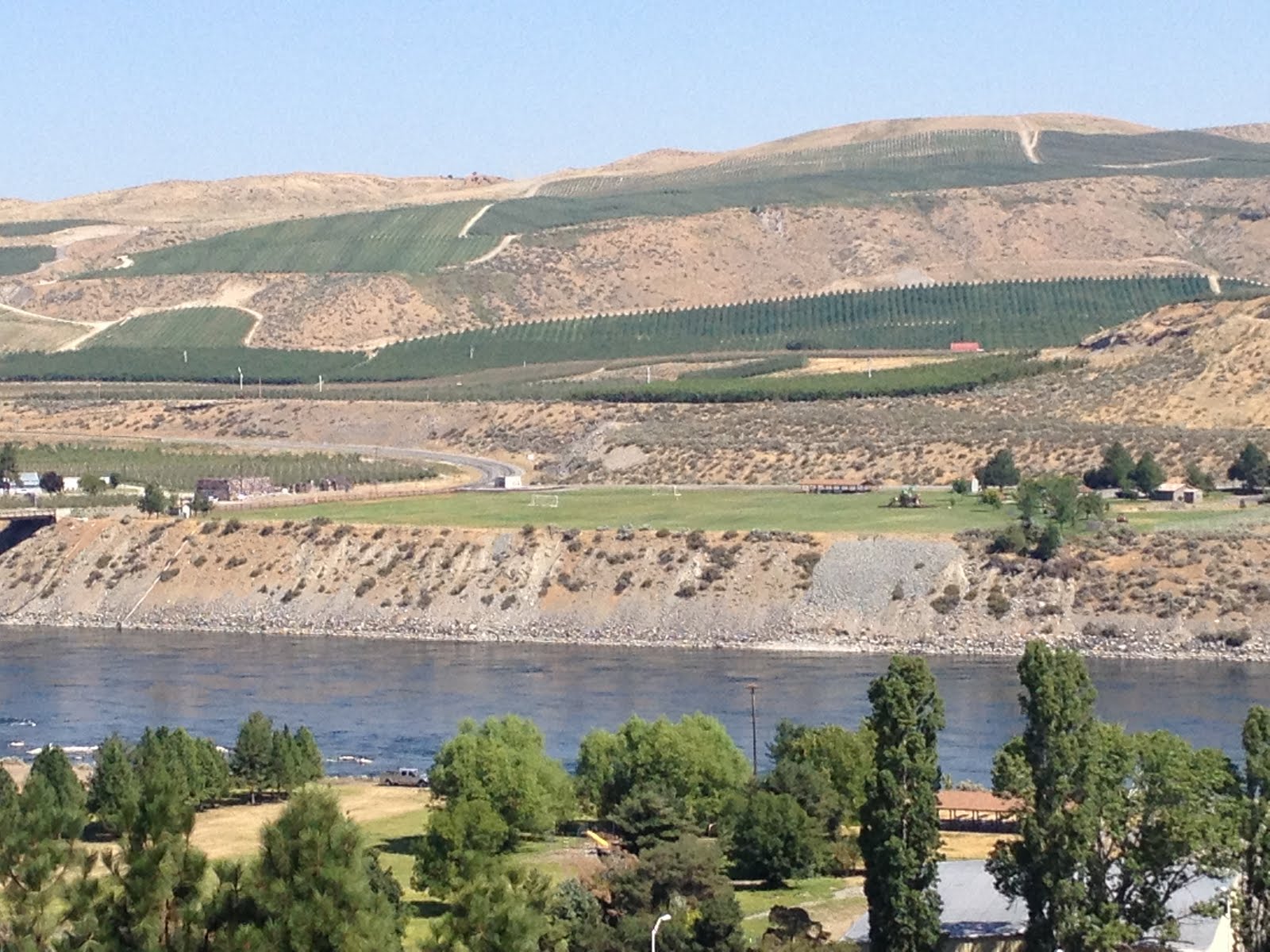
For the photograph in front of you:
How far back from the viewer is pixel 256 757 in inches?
2285

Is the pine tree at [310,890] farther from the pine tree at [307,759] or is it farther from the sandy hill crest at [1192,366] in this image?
the sandy hill crest at [1192,366]

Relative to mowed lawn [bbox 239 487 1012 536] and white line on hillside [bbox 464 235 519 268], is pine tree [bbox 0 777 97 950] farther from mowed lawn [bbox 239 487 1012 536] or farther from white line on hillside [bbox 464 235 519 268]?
white line on hillside [bbox 464 235 519 268]

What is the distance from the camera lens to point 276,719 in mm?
68500

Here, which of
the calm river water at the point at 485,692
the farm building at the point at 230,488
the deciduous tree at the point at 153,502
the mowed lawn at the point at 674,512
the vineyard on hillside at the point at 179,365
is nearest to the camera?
the calm river water at the point at 485,692

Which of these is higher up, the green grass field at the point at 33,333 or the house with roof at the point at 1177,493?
the green grass field at the point at 33,333

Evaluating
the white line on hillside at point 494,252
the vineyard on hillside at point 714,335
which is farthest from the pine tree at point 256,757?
the white line on hillside at point 494,252

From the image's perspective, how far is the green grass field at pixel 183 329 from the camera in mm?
175875

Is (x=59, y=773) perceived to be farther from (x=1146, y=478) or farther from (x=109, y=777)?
(x=1146, y=478)

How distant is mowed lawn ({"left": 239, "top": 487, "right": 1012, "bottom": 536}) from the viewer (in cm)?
9306

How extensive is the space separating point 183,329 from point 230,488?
7059 centimetres

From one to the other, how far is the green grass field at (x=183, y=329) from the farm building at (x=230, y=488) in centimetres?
6127

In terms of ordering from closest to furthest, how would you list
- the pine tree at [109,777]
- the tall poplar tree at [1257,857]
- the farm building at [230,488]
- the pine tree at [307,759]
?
the tall poplar tree at [1257,857] → the pine tree at [109,777] → the pine tree at [307,759] → the farm building at [230,488]

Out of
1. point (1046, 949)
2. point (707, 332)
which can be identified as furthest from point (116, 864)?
point (707, 332)

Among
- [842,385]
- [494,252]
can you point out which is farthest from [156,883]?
[494,252]
